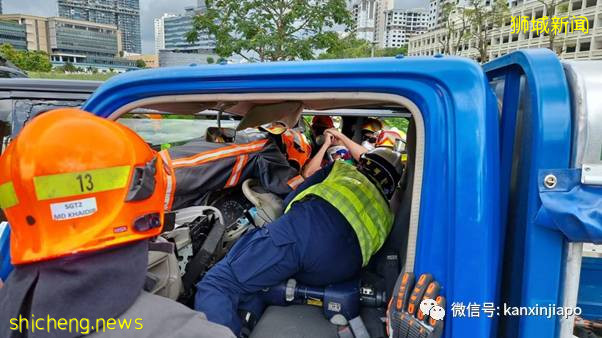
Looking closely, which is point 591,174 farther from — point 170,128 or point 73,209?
point 170,128

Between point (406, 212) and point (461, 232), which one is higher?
point (461, 232)

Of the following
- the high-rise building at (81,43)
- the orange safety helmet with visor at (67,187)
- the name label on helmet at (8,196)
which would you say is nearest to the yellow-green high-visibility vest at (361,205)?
the orange safety helmet with visor at (67,187)

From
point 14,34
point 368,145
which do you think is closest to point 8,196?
point 368,145

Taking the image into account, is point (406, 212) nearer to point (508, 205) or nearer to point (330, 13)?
point (508, 205)

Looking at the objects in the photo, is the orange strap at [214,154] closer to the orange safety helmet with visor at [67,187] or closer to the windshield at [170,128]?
the windshield at [170,128]

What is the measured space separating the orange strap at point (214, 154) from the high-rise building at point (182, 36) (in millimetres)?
6914

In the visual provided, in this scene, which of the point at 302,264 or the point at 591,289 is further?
the point at 302,264

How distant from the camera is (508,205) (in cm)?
117

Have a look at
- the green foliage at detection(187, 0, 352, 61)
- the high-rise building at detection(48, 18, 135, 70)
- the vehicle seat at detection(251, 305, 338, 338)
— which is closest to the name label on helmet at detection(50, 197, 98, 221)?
the vehicle seat at detection(251, 305, 338, 338)

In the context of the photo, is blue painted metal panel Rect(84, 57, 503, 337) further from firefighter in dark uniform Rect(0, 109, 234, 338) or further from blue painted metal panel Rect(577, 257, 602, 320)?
firefighter in dark uniform Rect(0, 109, 234, 338)

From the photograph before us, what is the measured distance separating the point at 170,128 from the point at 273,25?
431 centimetres

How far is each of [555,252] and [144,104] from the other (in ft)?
4.31

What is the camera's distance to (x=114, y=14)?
91938mm

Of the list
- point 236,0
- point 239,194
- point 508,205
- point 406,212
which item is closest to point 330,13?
point 236,0
